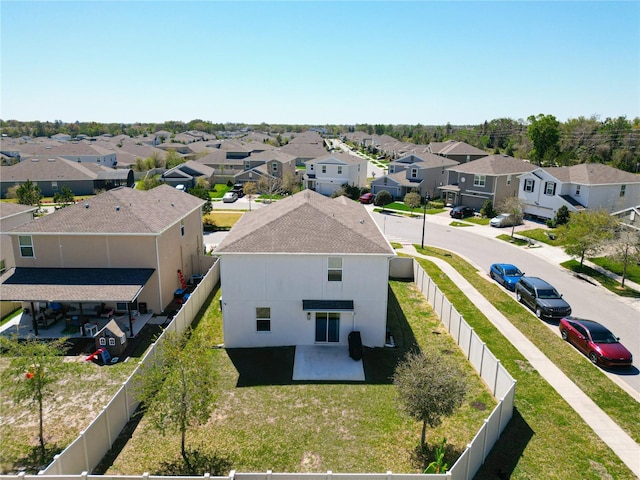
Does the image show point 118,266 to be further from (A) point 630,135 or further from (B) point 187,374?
(A) point 630,135

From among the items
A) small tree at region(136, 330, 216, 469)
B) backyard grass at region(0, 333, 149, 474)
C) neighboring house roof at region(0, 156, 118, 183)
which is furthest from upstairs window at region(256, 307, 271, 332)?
neighboring house roof at region(0, 156, 118, 183)

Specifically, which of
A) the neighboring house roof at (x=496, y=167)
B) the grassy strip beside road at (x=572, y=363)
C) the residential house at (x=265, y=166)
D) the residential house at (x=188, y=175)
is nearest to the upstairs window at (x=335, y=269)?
the grassy strip beside road at (x=572, y=363)

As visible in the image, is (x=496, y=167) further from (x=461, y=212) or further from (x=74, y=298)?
(x=74, y=298)

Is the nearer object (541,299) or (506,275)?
(541,299)

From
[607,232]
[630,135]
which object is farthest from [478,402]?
[630,135]

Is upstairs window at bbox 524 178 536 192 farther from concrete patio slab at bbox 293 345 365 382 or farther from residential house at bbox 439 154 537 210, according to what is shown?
concrete patio slab at bbox 293 345 365 382

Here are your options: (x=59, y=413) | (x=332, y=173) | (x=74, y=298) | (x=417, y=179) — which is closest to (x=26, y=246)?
(x=74, y=298)
